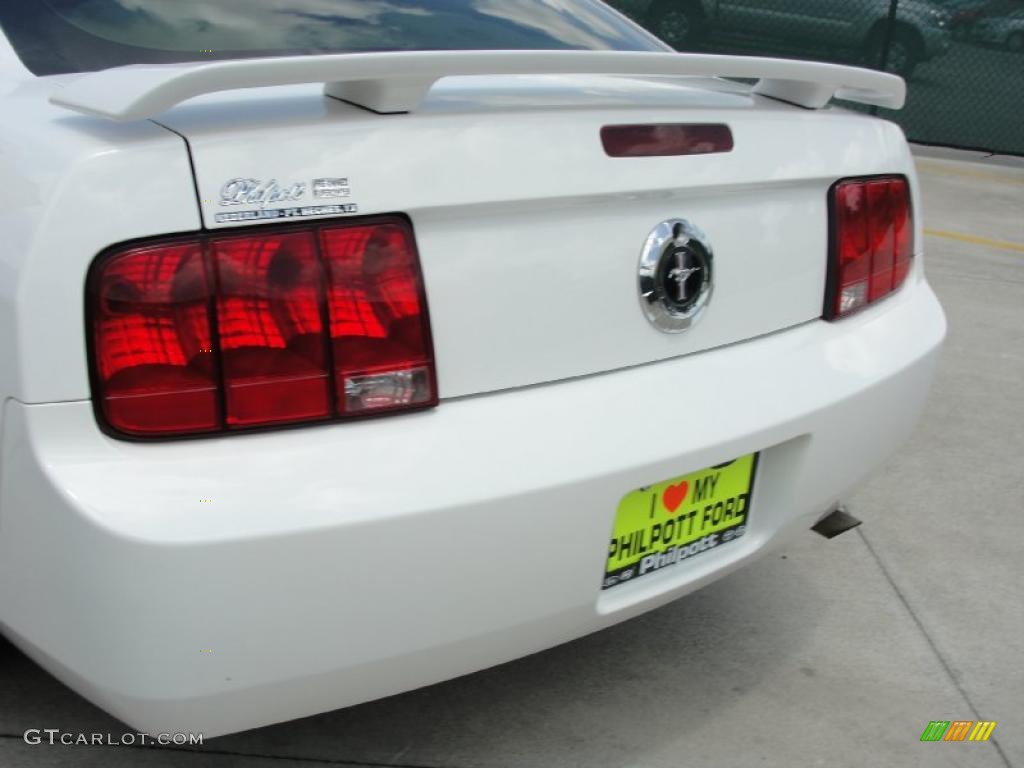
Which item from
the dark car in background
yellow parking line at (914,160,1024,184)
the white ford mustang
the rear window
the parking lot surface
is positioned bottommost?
yellow parking line at (914,160,1024,184)

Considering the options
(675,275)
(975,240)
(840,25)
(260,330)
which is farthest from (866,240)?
(840,25)

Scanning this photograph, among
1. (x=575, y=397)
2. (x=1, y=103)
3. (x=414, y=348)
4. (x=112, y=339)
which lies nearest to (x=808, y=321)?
(x=575, y=397)

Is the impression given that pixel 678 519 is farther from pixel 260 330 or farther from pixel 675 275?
pixel 260 330

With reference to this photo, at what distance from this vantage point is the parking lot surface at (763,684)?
7.52 ft

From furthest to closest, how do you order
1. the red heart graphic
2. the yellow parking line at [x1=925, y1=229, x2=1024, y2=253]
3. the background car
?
1. the background car
2. the yellow parking line at [x1=925, y1=229, x2=1024, y2=253]
3. the red heart graphic

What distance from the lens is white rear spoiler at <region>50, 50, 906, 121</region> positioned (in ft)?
4.93

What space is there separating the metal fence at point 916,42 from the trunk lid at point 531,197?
410 inches

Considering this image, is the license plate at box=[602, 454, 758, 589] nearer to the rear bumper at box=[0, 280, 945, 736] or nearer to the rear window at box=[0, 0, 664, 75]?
the rear bumper at box=[0, 280, 945, 736]

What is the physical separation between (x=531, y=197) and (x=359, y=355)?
1.18 ft

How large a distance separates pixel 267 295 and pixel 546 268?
17.4 inches

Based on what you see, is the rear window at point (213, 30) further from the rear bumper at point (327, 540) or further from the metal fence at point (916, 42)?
the metal fence at point (916, 42)

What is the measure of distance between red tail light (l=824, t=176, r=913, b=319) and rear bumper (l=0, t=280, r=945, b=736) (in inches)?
18.0

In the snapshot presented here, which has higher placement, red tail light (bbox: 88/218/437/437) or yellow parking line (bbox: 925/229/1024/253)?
red tail light (bbox: 88/218/437/437)

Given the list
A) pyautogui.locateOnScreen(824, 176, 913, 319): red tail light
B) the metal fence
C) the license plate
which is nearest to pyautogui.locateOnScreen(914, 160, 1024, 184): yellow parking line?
the metal fence
